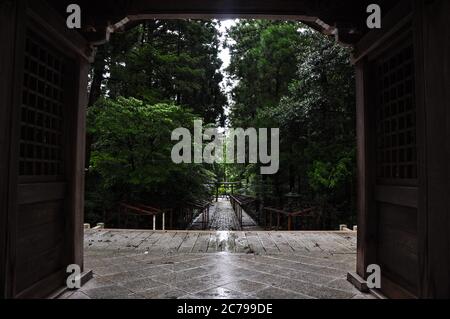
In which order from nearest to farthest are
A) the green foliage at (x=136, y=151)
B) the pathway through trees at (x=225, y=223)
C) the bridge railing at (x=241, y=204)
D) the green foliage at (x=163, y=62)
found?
1. the green foliage at (x=136, y=151)
2. the green foliage at (x=163, y=62)
3. the pathway through trees at (x=225, y=223)
4. the bridge railing at (x=241, y=204)

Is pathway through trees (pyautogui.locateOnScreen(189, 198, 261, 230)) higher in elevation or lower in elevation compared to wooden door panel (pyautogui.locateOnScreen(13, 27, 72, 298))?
lower

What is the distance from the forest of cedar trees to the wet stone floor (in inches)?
115

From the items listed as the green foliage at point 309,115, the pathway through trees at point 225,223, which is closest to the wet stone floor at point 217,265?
the green foliage at point 309,115

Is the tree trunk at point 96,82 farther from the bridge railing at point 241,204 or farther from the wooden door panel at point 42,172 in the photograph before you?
the wooden door panel at point 42,172

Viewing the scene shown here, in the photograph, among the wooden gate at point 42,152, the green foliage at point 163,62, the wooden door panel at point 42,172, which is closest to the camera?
the wooden gate at point 42,152

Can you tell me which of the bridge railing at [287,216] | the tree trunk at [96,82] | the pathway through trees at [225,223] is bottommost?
the pathway through trees at [225,223]

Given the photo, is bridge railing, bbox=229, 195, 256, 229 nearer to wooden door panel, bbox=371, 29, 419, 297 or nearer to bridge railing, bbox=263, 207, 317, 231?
bridge railing, bbox=263, 207, 317, 231

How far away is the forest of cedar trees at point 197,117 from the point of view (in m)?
9.52

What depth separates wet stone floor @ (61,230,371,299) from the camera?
3725 mm

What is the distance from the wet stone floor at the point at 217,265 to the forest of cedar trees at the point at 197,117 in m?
2.91

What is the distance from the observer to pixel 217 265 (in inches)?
193

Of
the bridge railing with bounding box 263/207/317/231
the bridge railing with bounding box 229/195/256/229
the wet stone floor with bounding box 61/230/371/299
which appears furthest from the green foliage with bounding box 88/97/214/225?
the bridge railing with bounding box 229/195/256/229

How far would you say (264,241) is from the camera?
672 centimetres

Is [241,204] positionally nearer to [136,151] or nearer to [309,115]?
[309,115]
